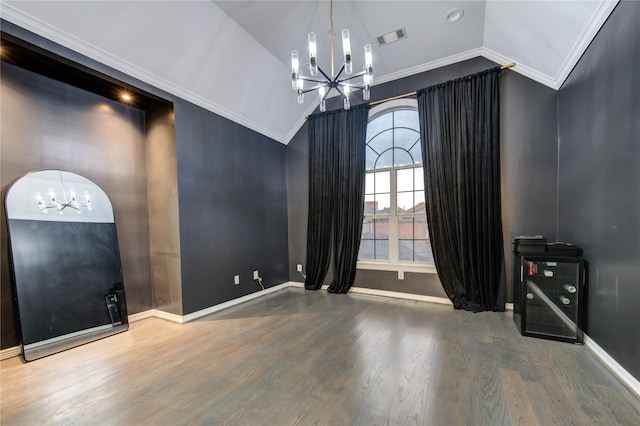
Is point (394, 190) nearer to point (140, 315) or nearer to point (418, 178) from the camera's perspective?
point (418, 178)

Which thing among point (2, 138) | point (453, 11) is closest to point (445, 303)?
point (453, 11)

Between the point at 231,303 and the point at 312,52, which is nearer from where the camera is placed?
the point at 312,52

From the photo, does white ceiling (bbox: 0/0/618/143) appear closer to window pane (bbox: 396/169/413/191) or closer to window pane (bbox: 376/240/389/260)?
window pane (bbox: 396/169/413/191)

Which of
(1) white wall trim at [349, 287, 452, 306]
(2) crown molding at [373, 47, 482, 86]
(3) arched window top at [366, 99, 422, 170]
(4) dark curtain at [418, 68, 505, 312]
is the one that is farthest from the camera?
(3) arched window top at [366, 99, 422, 170]

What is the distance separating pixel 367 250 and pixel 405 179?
126cm

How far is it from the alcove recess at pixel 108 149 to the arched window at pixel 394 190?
275 centimetres

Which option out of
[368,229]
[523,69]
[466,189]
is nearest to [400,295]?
[368,229]

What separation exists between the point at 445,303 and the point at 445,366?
5.24 feet

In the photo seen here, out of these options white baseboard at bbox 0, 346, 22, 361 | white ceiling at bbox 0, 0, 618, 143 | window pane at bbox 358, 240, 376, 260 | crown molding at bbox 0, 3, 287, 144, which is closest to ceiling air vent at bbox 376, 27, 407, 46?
white ceiling at bbox 0, 0, 618, 143

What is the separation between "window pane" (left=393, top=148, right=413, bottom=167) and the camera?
12.5ft

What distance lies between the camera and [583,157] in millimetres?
2299

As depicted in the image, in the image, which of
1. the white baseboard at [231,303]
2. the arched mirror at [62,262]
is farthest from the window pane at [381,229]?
the arched mirror at [62,262]

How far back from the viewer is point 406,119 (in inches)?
152

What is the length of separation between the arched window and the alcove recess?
2749mm
